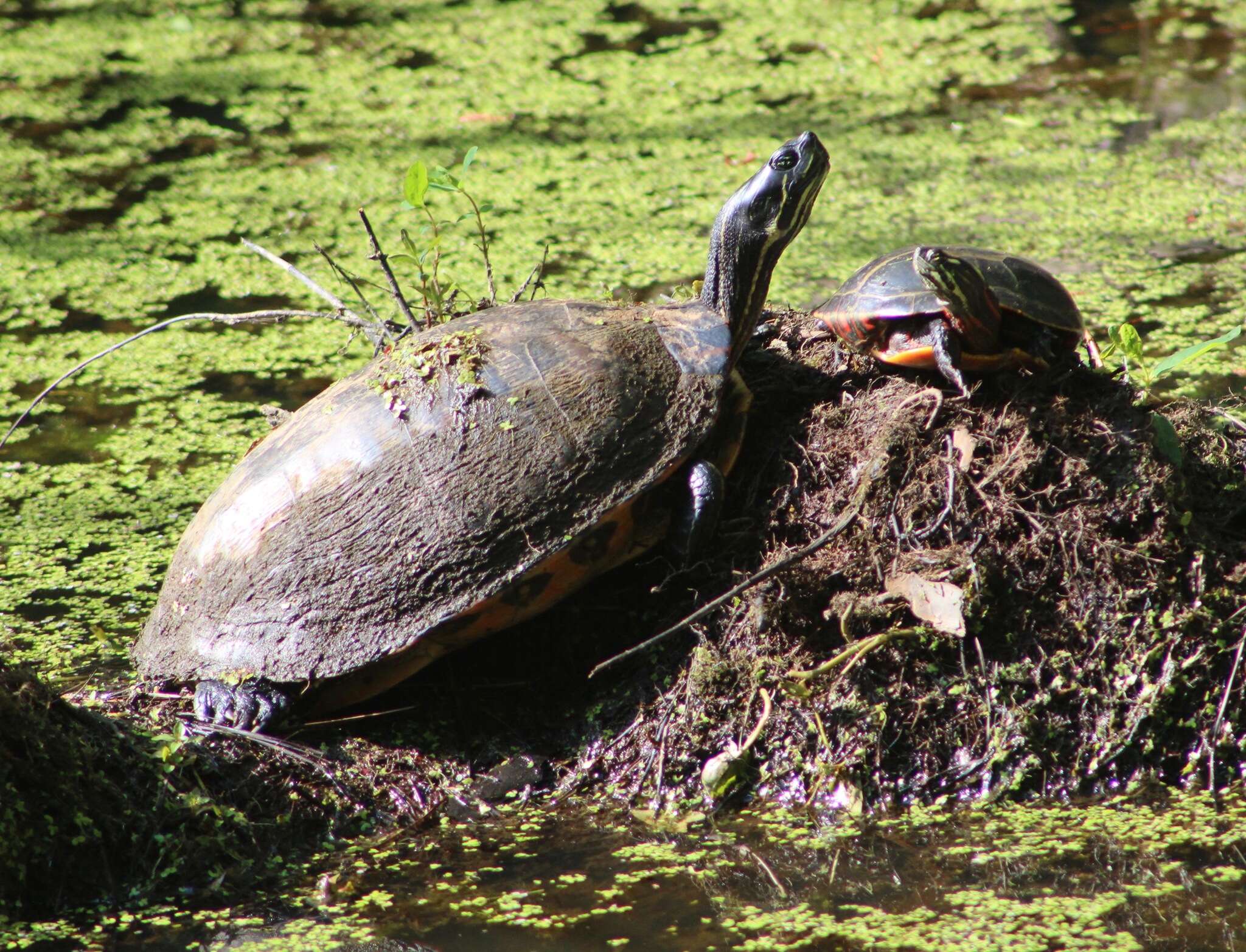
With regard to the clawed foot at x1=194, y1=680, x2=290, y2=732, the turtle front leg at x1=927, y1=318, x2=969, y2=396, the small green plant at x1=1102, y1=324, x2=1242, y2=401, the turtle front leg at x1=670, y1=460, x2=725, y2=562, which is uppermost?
the turtle front leg at x1=927, y1=318, x2=969, y2=396

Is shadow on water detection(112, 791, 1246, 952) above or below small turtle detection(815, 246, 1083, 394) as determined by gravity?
below

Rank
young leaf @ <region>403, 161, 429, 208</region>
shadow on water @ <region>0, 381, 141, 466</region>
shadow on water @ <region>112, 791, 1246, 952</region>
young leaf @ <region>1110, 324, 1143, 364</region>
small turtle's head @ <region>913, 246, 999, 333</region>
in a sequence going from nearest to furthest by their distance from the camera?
shadow on water @ <region>112, 791, 1246, 952</region> < small turtle's head @ <region>913, 246, 999, 333</region> < young leaf @ <region>1110, 324, 1143, 364</region> < young leaf @ <region>403, 161, 429, 208</region> < shadow on water @ <region>0, 381, 141, 466</region>

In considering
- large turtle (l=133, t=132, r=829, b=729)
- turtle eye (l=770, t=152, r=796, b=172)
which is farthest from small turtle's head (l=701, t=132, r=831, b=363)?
large turtle (l=133, t=132, r=829, b=729)

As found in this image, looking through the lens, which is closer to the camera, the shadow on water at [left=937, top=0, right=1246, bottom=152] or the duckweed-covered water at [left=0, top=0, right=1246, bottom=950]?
the duckweed-covered water at [left=0, top=0, right=1246, bottom=950]

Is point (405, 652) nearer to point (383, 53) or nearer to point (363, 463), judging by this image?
point (363, 463)

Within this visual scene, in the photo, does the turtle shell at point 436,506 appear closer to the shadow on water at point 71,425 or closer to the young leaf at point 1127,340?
the young leaf at point 1127,340

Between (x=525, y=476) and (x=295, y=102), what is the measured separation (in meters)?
6.36

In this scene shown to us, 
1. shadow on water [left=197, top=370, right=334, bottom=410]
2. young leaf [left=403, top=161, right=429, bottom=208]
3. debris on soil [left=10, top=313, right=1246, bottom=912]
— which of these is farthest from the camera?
shadow on water [left=197, top=370, right=334, bottom=410]

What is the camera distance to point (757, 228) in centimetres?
404

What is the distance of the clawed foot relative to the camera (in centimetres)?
346

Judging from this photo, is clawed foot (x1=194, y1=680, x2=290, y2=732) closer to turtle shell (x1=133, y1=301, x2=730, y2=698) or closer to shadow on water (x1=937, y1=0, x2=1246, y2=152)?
turtle shell (x1=133, y1=301, x2=730, y2=698)

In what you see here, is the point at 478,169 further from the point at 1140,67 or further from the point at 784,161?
the point at 1140,67

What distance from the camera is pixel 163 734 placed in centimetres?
342

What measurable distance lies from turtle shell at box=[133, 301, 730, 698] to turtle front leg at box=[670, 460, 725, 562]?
0.20 feet
